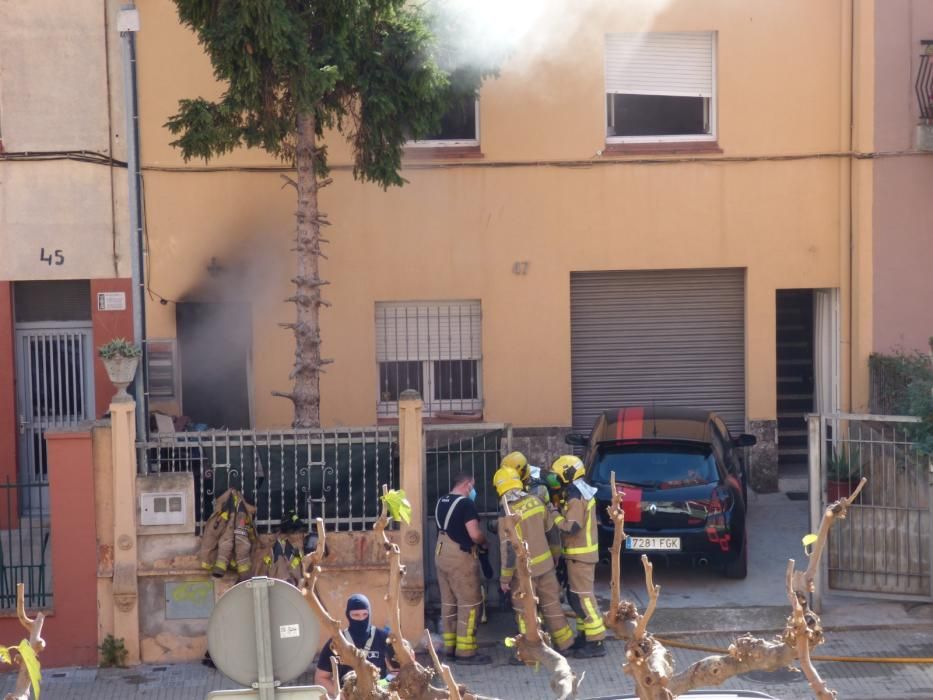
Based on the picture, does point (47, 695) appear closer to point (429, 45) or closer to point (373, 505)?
point (373, 505)

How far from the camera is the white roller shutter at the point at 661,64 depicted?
15.2 m

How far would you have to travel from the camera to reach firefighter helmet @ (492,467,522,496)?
33.9ft

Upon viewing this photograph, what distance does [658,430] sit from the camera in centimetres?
1257

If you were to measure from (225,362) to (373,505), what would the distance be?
15.6ft

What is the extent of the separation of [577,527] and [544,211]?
560cm

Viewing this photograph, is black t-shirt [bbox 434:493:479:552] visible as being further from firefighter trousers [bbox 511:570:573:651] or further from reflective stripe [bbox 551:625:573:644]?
reflective stripe [bbox 551:625:573:644]

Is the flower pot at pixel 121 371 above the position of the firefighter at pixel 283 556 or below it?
above

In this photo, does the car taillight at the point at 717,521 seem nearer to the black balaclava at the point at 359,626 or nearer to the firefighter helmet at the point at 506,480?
the firefighter helmet at the point at 506,480

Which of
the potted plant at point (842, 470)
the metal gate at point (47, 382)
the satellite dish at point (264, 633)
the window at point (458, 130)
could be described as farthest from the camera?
the window at point (458, 130)

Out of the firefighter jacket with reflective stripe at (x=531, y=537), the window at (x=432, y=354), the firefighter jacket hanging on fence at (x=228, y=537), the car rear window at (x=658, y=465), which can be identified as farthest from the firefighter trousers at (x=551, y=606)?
the window at (x=432, y=354)

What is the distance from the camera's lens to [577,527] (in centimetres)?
1041

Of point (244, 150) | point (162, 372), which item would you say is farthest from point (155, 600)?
point (244, 150)

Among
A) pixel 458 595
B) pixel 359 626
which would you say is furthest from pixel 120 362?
pixel 359 626

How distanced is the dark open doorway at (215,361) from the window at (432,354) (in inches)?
61.7
